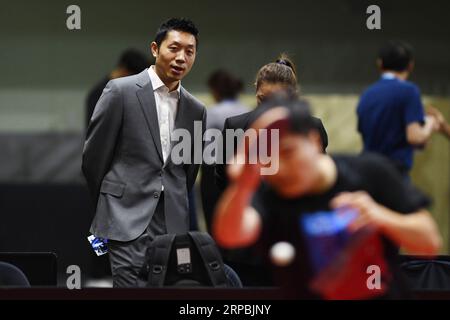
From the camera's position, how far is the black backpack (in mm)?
4051

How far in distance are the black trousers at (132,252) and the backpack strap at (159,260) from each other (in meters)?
0.23

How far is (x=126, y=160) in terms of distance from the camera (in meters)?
4.46

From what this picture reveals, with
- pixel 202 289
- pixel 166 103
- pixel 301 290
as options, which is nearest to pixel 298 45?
pixel 166 103

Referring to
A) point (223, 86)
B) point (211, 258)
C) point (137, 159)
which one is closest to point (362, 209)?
point (211, 258)

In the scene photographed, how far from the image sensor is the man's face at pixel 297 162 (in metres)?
2.54

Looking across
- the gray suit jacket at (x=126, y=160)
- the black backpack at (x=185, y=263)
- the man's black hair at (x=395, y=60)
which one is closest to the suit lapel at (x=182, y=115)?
the gray suit jacket at (x=126, y=160)

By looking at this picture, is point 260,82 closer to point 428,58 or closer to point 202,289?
point 202,289

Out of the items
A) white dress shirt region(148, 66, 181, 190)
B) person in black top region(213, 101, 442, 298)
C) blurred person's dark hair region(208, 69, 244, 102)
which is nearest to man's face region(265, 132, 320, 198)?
person in black top region(213, 101, 442, 298)

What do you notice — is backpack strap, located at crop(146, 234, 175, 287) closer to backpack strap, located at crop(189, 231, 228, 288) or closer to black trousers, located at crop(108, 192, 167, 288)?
backpack strap, located at crop(189, 231, 228, 288)

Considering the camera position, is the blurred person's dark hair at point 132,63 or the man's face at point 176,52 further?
the blurred person's dark hair at point 132,63

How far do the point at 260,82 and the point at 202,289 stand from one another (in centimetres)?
111

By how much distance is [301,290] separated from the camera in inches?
109

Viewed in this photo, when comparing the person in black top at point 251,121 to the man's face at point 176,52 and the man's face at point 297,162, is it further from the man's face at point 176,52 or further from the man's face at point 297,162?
the man's face at point 297,162

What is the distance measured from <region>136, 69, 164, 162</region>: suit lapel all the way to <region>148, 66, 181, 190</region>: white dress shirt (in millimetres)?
25
